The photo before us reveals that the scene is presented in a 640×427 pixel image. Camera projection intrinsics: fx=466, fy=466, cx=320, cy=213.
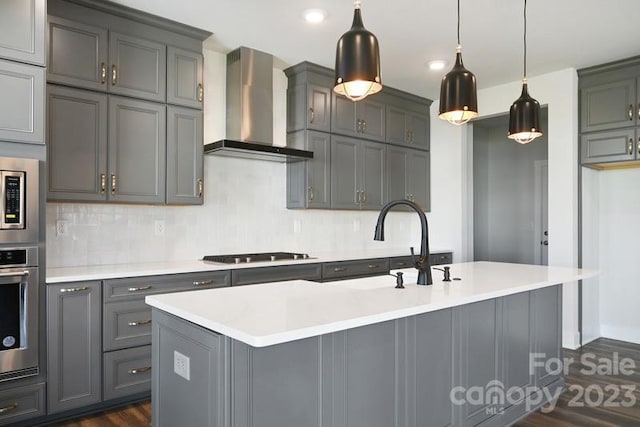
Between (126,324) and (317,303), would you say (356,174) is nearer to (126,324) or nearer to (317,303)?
(126,324)

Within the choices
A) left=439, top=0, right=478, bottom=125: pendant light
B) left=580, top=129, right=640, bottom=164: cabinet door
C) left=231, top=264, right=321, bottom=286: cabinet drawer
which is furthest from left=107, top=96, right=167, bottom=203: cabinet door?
left=580, top=129, right=640, bottom=164: cabinet door

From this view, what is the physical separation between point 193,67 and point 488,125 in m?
4.26

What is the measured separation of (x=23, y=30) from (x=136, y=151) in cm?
102

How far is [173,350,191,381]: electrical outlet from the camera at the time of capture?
1783 mm

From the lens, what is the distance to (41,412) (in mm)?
2725

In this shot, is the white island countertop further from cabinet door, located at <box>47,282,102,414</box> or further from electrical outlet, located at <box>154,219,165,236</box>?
electrical outlet, located at <box>154,219,165,236</box>

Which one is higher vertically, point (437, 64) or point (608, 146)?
point (437, 64)

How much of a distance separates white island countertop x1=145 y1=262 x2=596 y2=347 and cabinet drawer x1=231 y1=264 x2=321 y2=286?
1163 millimetres

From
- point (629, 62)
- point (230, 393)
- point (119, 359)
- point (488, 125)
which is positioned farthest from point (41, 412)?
point (488, 125)

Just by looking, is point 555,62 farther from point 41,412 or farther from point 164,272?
point 41,412

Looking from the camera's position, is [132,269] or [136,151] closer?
[132,269]

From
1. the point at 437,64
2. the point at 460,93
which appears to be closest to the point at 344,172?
the point at 437,64

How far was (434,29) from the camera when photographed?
3621mm

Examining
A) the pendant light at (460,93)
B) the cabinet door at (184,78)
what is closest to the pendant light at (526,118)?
the pendant light at (460,93)
